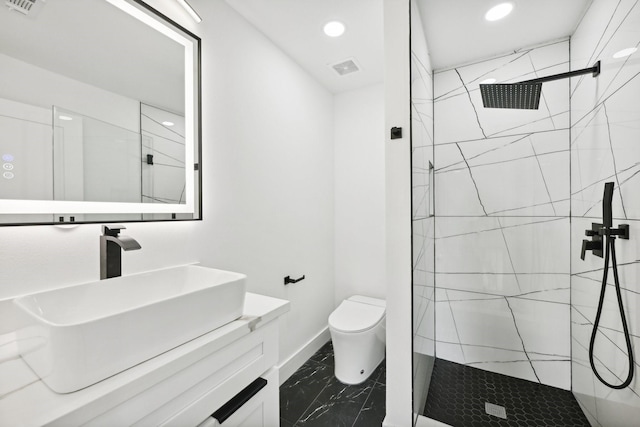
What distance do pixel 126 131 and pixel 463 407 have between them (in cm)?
225

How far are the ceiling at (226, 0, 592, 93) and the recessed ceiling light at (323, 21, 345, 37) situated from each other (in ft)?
0.11

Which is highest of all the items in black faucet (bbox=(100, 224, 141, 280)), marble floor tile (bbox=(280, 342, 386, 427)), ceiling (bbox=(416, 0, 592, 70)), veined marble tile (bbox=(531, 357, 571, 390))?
ceiling (bbox=(416, 0, 592, 70))

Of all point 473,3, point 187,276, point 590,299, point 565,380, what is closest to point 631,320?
point 590,299

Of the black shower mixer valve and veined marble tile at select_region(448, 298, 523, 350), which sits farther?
veined marble tile at select_region(448, 298, 523, 350)

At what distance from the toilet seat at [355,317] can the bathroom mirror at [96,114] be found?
4.11ft

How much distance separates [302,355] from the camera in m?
2.20

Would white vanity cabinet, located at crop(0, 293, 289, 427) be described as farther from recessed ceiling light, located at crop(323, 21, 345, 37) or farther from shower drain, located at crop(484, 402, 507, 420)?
recessed ceiling light, located at crop(323, 21, 345, 37)

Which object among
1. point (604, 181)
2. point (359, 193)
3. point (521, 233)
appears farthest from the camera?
point (359, 193)

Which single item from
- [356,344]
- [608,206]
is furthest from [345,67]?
[356,344]

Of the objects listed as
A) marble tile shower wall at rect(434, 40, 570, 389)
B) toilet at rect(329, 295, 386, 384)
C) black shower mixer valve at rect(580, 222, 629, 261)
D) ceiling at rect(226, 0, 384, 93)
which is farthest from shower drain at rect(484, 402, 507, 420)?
ceiling at rect(226, 0, 384, 93)

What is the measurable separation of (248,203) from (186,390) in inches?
44.5

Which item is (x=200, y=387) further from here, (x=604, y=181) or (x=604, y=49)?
(x=604, y=49)

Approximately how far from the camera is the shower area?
1298mm

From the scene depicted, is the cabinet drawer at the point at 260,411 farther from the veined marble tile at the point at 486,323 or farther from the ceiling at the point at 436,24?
the ceiling at the point at 436,24
